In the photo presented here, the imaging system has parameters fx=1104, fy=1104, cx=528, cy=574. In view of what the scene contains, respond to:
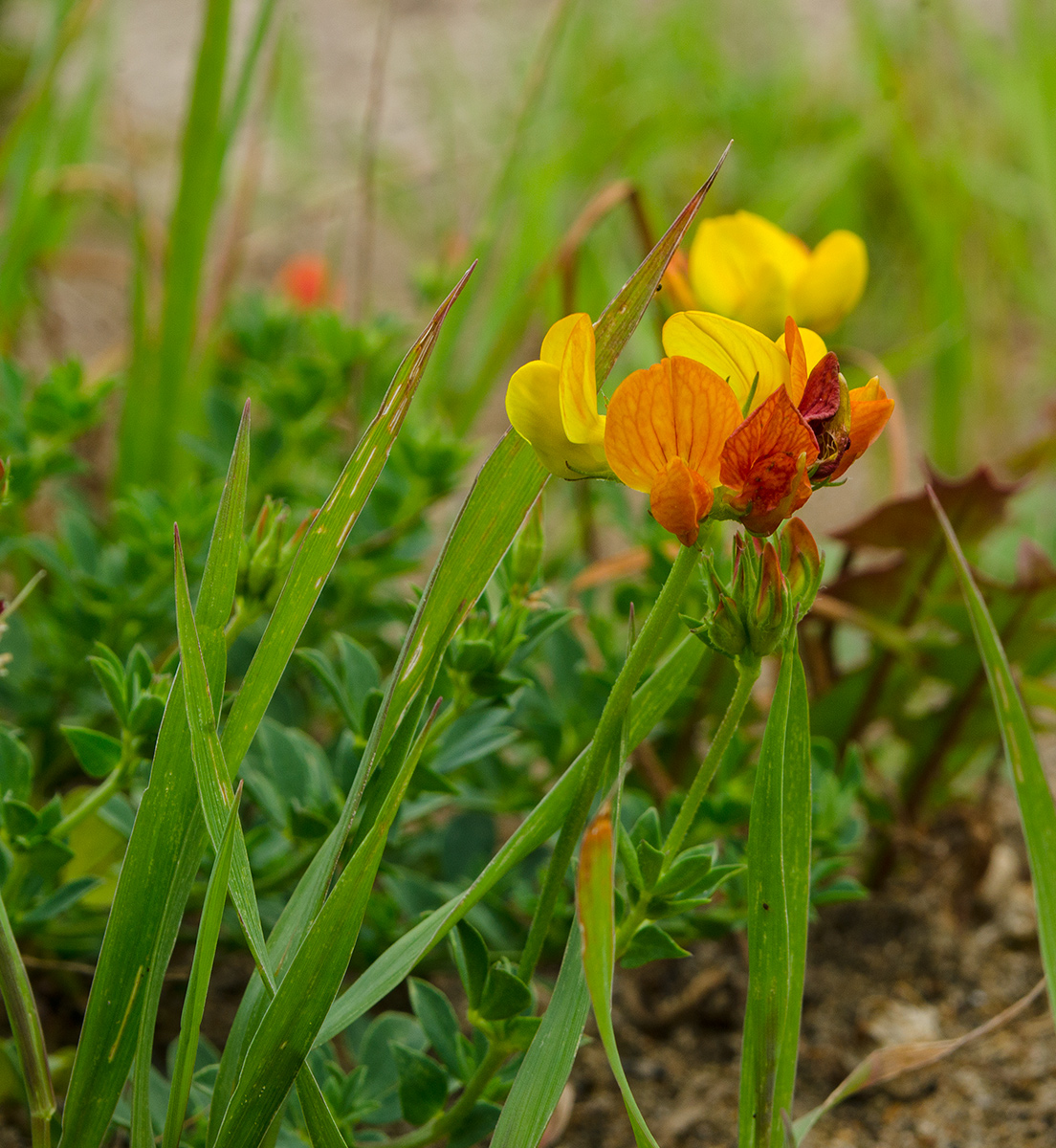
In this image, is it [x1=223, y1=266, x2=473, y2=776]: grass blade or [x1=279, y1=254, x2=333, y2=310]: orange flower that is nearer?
[x1=223, y1=266, x2=473, y2=776]: grass blade

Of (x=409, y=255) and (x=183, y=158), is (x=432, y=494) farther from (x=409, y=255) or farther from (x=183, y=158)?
(x=409, y=255)

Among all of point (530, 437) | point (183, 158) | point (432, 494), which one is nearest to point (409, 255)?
point (183, 158)

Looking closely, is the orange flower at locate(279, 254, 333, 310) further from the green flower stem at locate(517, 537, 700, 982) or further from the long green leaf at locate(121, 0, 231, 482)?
the green flower stem at locate(517, 537, 700, 982)

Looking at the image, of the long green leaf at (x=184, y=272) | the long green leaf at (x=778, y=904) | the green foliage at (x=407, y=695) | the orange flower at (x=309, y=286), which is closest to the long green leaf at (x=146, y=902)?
the green foliage at (x=407, y=695)

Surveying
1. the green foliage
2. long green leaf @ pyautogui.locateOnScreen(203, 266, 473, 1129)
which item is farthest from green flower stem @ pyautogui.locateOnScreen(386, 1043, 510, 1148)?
long green leaf @ pyautogui.locateOnScreen(203, 266, 473, 1129)

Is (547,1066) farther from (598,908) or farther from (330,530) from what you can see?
(330,530)

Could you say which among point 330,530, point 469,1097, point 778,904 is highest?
point 330,530

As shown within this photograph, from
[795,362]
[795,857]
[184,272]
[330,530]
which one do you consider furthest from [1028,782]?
[184,272]
